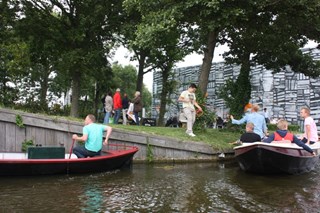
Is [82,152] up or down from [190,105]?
down

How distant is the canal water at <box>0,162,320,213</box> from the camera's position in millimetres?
6504

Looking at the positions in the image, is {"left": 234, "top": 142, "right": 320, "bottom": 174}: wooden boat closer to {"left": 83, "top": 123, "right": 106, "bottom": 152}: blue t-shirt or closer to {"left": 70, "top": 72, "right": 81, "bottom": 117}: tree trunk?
{"left": 83, "top": 123, "right": 106, "bottom": 152}: blue t-shirt

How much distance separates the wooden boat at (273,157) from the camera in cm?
954

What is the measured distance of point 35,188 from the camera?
26.5ft

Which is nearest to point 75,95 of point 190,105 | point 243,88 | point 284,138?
point 243,88

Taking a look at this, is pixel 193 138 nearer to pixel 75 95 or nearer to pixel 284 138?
pixel 284 138

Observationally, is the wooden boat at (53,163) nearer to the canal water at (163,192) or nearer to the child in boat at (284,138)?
the canal water at (163,192)

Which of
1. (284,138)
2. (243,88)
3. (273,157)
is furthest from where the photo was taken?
(243,88)

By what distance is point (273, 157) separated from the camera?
965 centimetres

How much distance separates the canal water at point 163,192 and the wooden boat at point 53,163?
0.18 m

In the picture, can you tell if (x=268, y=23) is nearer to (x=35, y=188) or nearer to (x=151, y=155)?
(x=151, y=155)

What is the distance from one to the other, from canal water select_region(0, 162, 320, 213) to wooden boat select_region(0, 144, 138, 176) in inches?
6.9

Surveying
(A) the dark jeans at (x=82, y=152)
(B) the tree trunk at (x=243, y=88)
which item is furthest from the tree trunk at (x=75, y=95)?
(A) the dark jeans at (x=82, y=152)

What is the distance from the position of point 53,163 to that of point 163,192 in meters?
3.02
